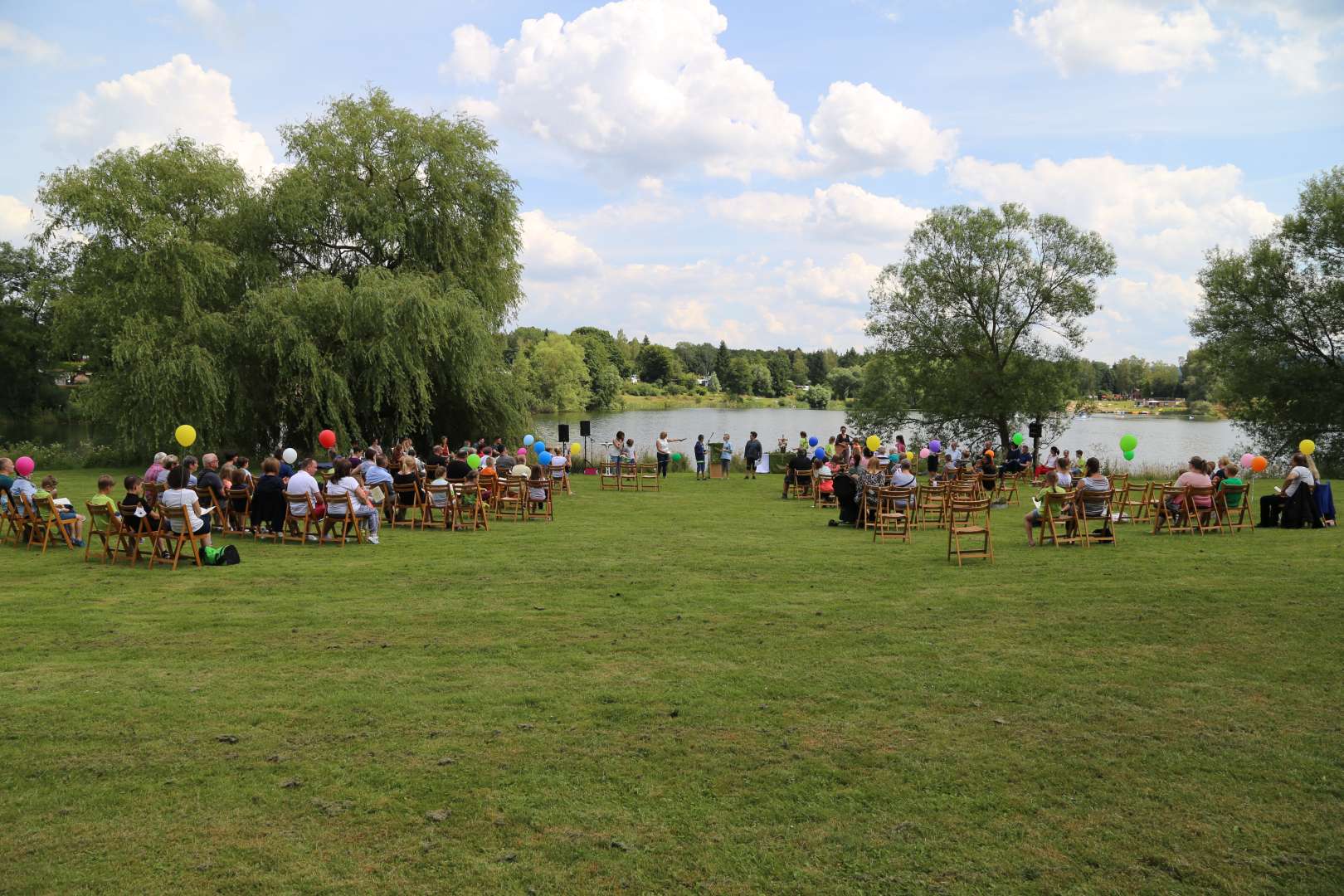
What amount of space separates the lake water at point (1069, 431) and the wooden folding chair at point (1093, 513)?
20.6 meters

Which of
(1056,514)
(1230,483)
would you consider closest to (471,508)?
(1056,514)

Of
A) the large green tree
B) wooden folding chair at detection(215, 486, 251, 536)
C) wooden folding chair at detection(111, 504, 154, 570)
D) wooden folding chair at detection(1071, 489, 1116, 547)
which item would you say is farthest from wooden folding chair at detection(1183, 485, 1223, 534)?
the large green tree

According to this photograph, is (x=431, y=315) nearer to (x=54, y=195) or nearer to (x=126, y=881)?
(x=54, y=195)

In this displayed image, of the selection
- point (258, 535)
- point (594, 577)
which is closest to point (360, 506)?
point (258, 535)

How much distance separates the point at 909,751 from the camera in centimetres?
515

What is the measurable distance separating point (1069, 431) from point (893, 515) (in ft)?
152

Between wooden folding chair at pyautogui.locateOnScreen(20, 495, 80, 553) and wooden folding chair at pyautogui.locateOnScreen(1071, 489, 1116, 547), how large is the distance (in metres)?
13.5

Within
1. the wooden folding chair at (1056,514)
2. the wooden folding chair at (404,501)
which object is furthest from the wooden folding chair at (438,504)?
the wooden folding chair at (1056,514)

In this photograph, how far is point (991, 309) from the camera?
36.9 m

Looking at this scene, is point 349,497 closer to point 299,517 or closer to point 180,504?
point 299,517

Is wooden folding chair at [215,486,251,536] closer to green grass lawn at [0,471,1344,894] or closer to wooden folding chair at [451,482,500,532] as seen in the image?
wooden folding chair at [451,482,500,532]

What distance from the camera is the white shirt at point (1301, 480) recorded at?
14098 mm

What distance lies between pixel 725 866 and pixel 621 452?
67.0 ft

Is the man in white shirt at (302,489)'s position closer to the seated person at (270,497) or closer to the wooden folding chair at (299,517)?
the wooden folding chair at (299,517)
